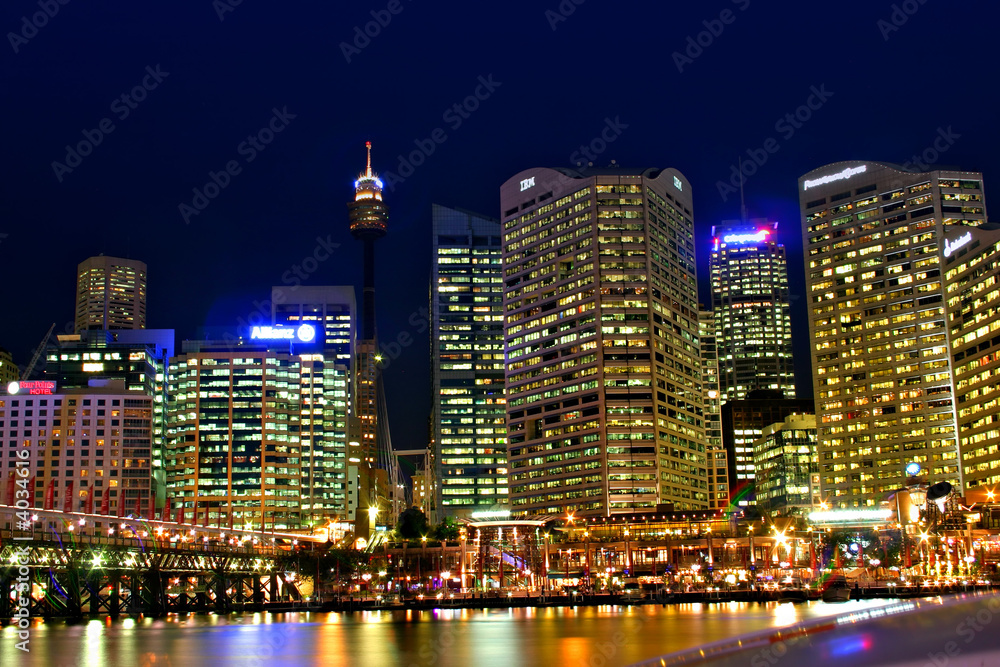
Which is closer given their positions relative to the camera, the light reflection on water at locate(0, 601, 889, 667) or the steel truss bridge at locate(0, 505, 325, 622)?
the light reflection on water at locate(0, 601, 889, 667)

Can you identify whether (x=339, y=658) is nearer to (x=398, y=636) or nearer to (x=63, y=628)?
(x=398, y=636)

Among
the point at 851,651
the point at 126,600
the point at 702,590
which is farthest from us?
the point at 702,590

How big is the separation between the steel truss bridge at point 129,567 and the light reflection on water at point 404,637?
280 inches

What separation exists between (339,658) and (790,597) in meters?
89.0

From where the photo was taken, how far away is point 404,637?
103000 millimetres

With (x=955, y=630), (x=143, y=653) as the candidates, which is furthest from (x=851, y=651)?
(x=143, y=653)

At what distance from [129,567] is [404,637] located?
5147 cm

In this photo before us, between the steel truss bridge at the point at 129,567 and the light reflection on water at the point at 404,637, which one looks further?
the steel truss bridge at the point at 129,567

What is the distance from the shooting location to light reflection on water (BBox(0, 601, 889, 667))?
79500 millimetres

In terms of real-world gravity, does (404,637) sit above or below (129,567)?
below

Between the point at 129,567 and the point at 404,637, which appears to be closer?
the point at 404,637

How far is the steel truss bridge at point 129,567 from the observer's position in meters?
120

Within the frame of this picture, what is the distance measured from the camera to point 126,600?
15662 centimetres

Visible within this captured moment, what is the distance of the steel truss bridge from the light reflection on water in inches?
280
